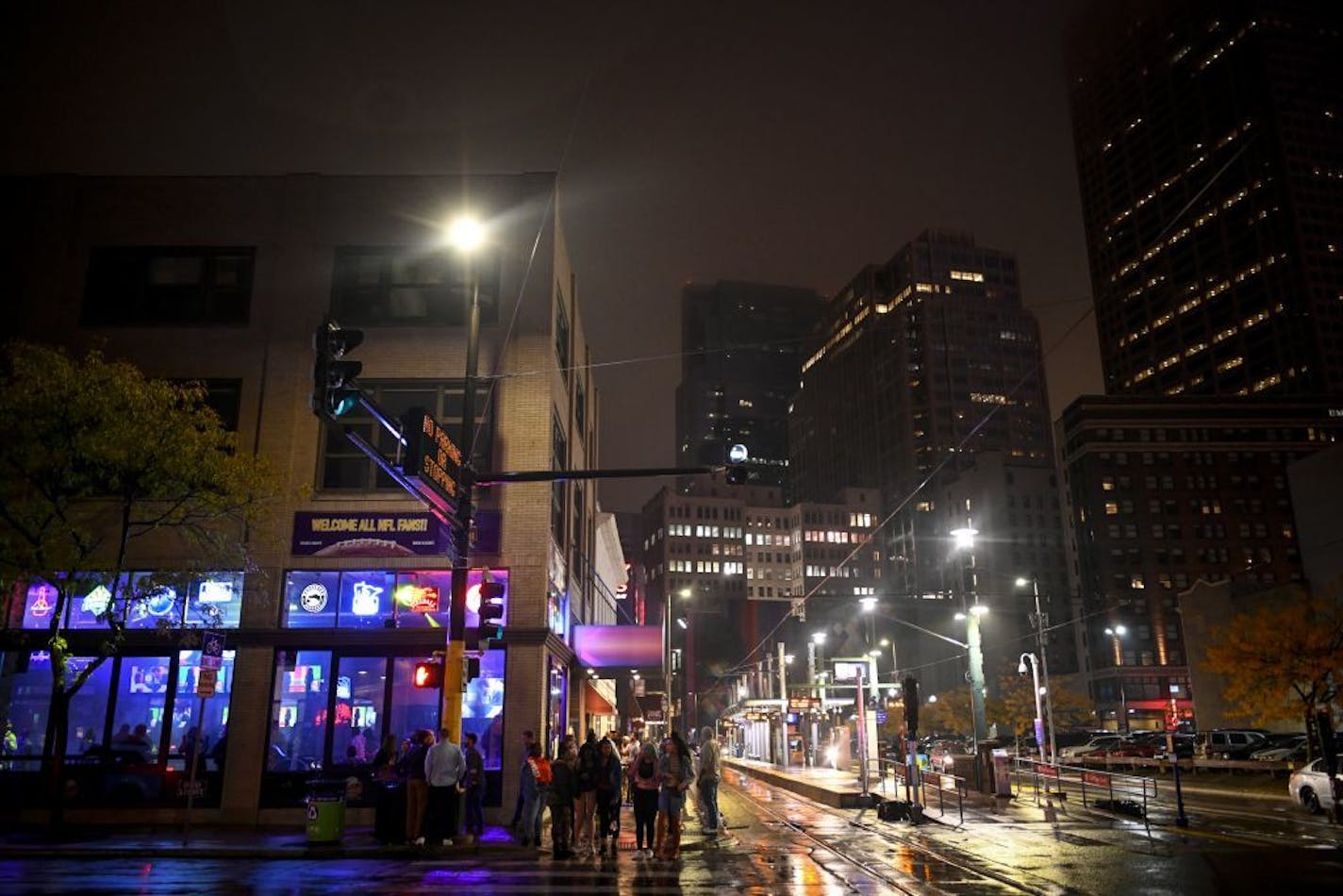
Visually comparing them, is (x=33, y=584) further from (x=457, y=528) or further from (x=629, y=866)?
(x=629, y=866)

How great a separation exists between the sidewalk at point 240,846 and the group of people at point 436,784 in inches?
12.5

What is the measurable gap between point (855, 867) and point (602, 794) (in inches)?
176

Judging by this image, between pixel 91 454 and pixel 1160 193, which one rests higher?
pixel 1160 193

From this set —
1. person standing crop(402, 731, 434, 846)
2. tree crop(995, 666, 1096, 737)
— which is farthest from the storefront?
tree crop(995, 666, 1096, 737)

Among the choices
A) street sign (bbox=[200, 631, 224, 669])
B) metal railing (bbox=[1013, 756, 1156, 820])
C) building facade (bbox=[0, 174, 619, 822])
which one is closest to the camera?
street sign (bbox=[200, 631, 224, 669])

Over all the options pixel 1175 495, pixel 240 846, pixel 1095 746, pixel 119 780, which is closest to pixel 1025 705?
pixel 1095 746

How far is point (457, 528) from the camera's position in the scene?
16.3 m

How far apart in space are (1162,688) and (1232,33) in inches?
5523

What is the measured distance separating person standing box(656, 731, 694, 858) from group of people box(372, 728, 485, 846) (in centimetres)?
331

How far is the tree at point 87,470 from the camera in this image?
1906cm

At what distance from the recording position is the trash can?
16.7m

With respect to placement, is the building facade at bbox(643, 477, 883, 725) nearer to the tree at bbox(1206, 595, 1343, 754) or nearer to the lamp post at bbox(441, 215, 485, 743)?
the tree at bbox(1206, 595, 1343, 754)

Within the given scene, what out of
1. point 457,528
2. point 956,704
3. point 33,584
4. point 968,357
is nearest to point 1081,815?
point 457,528

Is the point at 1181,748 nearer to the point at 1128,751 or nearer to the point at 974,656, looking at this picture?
the point at 1128,751
